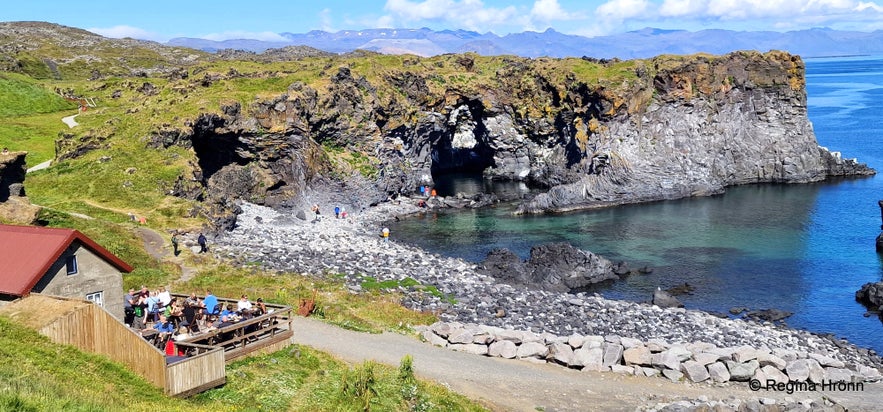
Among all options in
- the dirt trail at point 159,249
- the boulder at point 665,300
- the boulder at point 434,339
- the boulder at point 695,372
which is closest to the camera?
the boulder at point 695,372

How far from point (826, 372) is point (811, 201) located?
62035 mm

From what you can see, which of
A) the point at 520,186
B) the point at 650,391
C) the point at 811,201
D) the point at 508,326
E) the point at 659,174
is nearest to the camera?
the point at 650,391

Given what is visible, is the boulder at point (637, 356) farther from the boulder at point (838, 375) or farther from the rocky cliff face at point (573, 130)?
the rocky cliff face at point (573, 130)

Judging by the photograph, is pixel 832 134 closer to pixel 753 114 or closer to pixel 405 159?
pixel 753 114

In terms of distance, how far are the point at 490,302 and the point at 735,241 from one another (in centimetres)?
3394

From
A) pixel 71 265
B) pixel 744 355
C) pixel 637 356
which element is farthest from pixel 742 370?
pixel 71 265

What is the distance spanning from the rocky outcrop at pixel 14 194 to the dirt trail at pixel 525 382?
2092cm

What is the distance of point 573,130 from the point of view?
99062 millimetres

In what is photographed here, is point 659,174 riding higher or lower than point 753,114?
lower

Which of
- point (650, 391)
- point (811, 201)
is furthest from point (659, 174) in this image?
point (650, 391)

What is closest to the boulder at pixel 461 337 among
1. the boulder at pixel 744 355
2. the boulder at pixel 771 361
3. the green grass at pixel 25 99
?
the boulder at pixel 744 355

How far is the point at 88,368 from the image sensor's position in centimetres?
2011

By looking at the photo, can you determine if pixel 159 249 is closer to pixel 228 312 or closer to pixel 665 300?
pixel 228 312

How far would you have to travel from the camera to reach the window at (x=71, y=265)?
24.7m
